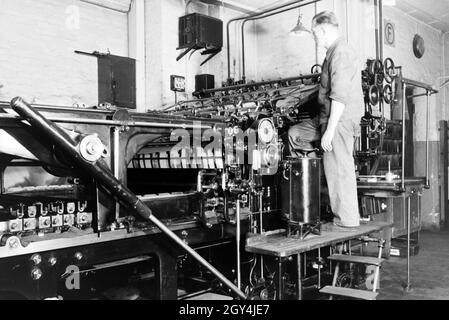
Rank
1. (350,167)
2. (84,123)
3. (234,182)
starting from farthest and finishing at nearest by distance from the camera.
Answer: (350,167)
(234,182)
(84,123)

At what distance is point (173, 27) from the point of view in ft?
22.5

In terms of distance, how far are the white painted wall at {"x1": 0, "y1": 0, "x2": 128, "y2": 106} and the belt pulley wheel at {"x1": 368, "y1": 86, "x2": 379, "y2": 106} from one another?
3.95 meters

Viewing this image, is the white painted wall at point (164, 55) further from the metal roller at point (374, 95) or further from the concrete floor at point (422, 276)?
the concrete floor at point (422, 276)

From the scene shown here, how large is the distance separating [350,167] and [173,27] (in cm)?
448

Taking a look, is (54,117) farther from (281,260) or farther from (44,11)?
(44,11)

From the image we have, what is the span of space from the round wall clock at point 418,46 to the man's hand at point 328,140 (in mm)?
6083

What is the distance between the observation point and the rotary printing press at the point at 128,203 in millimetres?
2090

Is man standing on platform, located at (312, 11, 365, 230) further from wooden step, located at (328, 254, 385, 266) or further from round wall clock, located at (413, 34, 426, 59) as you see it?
round wall clock, located at (413, 34, 426, 59)

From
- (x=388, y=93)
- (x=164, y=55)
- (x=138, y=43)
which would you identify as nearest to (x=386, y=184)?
(x=388, y=93)

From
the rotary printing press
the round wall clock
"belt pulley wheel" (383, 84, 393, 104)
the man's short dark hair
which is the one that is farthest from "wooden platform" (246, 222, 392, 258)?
the round wall clock

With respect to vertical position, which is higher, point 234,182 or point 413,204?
point 234,182

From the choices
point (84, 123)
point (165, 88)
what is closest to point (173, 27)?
point (165, 88)

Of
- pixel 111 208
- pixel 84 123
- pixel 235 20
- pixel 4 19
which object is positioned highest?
pixel 235 20

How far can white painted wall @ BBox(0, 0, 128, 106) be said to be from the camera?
5473mm
